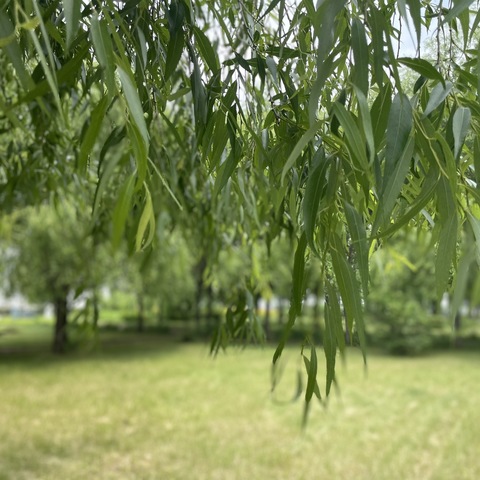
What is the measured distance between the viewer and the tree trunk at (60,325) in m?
11.8

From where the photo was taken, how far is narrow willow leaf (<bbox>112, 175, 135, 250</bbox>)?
56cm

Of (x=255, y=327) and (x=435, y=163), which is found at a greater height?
(x=435, y=163)

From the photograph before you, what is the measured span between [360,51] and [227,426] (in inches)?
218

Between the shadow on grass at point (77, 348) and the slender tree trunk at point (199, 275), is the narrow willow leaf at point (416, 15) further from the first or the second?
the shadow on grass at point (77, 348)

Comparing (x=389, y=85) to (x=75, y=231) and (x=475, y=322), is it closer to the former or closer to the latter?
(x=75, y=231)

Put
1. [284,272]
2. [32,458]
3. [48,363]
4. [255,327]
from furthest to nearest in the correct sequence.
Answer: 1. [284,272]
2. [48,363]
3. [32,458]
4. [255,327]

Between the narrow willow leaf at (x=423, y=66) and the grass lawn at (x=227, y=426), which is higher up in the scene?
the narrow willow leaf at (x=423, y=66)

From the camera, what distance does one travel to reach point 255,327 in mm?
2125

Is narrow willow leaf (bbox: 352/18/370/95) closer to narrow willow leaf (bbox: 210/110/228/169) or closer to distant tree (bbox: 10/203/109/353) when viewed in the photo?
narrow willow leaf (bbox: 210/110/228/169)

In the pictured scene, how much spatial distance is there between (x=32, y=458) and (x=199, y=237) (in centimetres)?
309

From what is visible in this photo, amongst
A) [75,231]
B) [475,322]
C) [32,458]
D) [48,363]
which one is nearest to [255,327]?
[32,458]

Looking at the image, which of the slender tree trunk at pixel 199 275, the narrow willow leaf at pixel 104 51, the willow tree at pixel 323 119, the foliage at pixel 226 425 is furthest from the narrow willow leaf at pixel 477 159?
the slender tree trunk at pixel 199 275

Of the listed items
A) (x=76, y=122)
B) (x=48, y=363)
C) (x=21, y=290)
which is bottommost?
(x=48, y=363)

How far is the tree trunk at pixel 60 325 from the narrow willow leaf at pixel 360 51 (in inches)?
451
